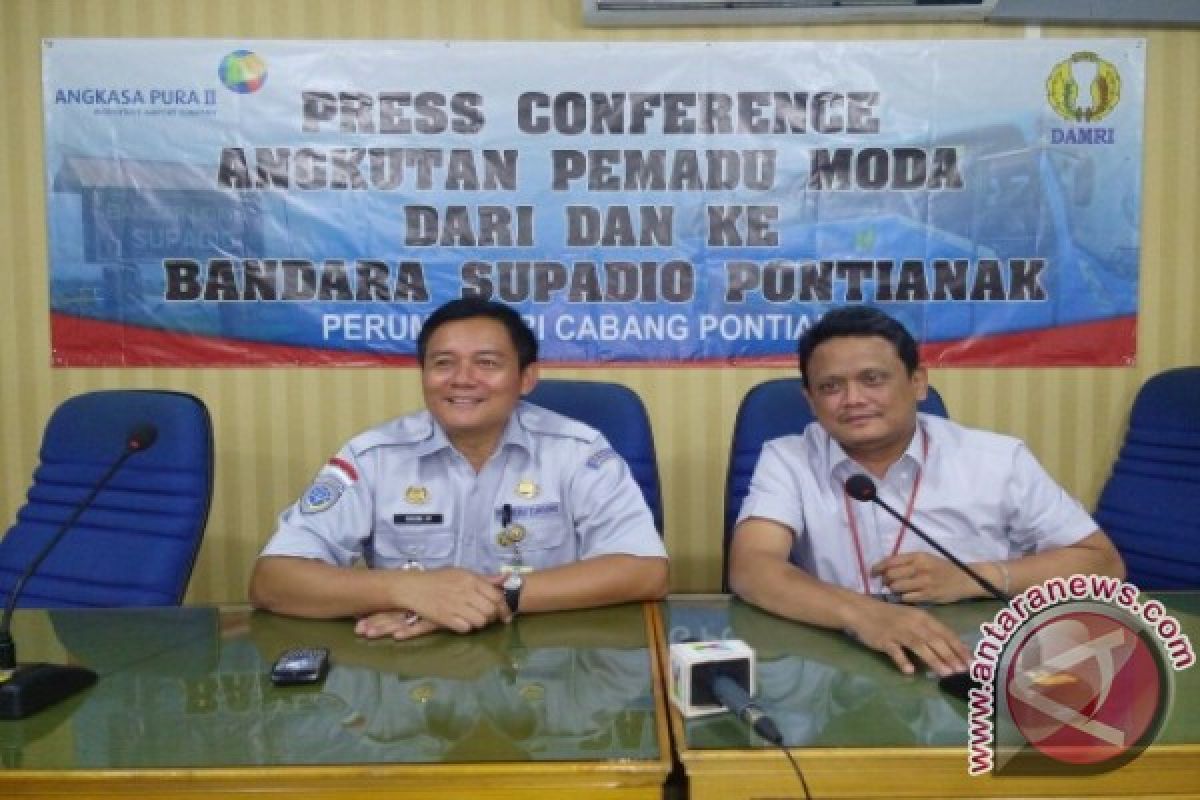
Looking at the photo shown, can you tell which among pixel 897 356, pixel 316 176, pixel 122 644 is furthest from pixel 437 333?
pixel 316 176

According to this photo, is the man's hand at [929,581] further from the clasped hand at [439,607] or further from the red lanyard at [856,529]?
the clasped hand at [439,607]

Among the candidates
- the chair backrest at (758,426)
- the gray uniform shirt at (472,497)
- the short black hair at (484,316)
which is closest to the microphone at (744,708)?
the gray uniform shirt at (472,497)

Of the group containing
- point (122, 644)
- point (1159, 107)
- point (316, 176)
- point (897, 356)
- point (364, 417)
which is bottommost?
point (122, 644)

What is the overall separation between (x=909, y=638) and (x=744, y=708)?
0.32m

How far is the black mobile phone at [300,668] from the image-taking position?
1187mm

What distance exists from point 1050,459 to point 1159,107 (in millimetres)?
1093

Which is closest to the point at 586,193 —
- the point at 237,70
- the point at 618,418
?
the point at 618,418

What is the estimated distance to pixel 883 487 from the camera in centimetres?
183

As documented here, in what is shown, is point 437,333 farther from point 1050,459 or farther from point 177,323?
point 1050,459

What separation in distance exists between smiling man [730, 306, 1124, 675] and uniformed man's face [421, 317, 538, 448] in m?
0.51

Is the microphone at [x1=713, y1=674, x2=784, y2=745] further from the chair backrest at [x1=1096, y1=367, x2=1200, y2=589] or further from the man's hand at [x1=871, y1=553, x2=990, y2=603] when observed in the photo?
the chair backrest at [x1=1096, y1=367, x2=1200, y2=589]

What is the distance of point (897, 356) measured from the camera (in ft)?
5.79

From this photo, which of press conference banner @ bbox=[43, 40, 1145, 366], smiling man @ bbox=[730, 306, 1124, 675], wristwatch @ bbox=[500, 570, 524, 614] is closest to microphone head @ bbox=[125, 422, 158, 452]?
wristwatch @ bbox=[500, 570, 524, 614]

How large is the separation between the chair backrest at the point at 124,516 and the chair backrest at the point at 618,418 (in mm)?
734
